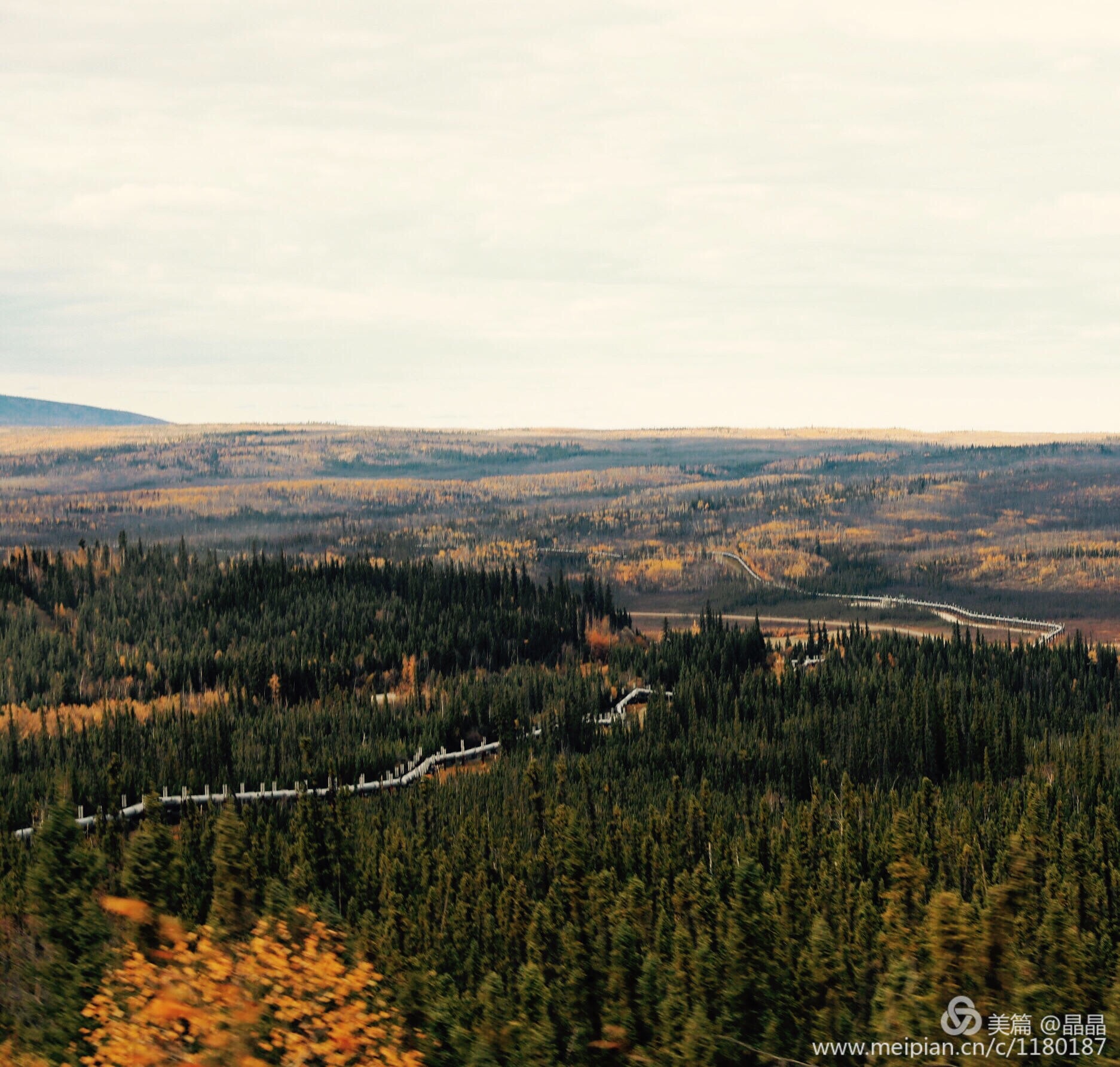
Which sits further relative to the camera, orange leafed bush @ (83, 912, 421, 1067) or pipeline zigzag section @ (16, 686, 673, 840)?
pipeline zigzag section @ (16, 686, 673, 840)

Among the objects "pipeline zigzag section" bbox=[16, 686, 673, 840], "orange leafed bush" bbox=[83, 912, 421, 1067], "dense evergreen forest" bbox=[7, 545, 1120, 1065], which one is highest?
"orange leafed bush" bbox=[83, 912, 421, 1067]

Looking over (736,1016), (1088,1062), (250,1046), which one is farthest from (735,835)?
(250,1046)

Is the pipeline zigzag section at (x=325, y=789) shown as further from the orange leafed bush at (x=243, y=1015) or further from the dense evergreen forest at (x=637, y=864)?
the orange leafed bush at (x=243, y=1015)

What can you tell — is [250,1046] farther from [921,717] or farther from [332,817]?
[921,717]

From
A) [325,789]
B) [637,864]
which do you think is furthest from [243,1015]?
[325,789]

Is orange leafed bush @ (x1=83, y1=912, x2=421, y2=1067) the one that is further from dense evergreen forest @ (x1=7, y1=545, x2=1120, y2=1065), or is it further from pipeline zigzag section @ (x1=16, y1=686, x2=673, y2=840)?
pipeline zigzag section @ (x1=16, y1=686, x2=673, y2=840)

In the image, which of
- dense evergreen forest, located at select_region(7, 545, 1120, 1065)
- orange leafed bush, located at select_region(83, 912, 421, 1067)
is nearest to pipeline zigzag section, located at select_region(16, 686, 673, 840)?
dense evergreen forest, located at select_region(7, 545, 1120, 1065)

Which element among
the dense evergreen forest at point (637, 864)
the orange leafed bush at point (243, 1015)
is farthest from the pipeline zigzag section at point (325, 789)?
the orange leafed bush at point (243, 1015)
